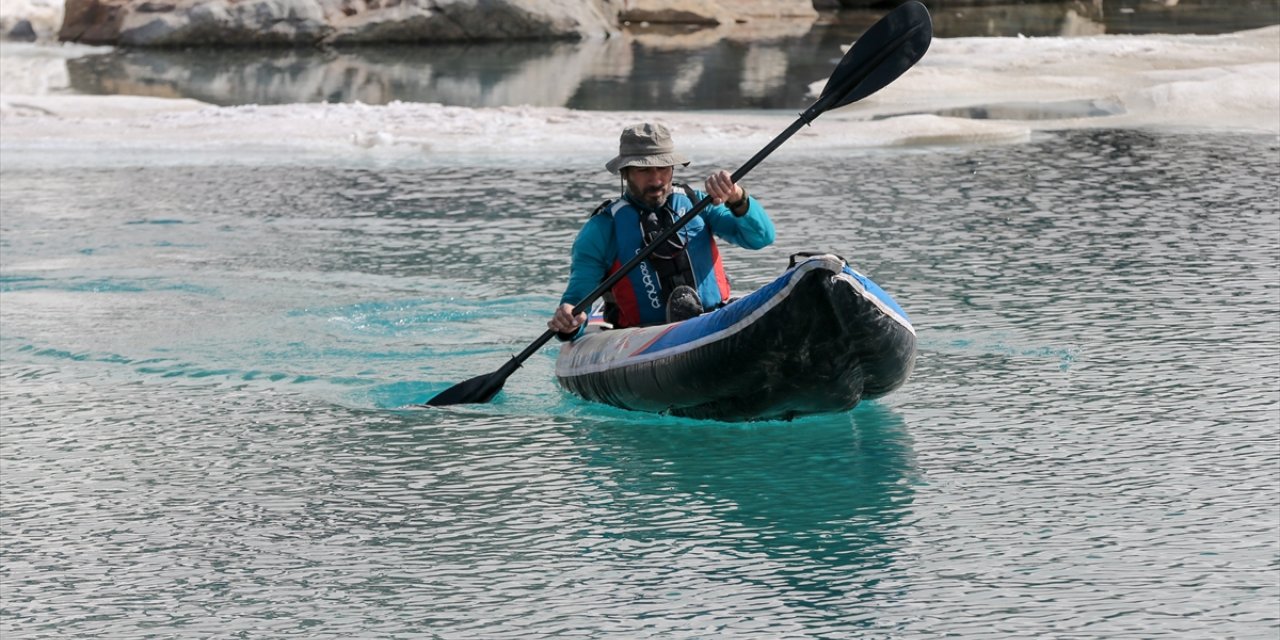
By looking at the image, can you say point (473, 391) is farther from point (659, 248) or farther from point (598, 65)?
point (598, 65)

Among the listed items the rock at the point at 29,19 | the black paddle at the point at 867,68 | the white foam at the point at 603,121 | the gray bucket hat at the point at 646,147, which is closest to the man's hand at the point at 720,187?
the gray bucket hat at the point at 646,147

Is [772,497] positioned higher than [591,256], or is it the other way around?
[591,256]

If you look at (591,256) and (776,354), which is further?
(591,256)

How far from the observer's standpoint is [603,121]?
1511cm

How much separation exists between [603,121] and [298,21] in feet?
35.6

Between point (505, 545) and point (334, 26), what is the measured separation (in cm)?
2026

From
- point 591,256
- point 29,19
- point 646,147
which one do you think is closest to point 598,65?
point 29,19

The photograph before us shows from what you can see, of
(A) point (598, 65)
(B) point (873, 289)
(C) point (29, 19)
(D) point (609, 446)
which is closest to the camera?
(B) point (873, 289)

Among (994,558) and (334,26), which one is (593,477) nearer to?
(994,558)

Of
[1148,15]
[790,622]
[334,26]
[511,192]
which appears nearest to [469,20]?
[334,26]

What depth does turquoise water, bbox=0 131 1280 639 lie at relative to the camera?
199 inches

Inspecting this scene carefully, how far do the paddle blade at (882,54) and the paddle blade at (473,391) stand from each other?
183 cm

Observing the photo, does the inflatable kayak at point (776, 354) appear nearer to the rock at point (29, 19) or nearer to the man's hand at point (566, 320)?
the man's hand at point (566, 320)

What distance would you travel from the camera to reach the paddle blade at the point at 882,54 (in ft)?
24.3
